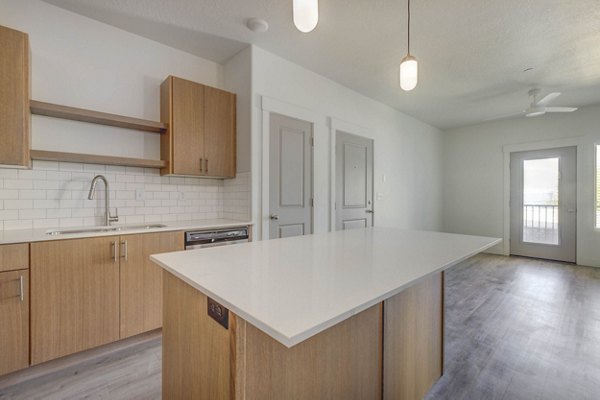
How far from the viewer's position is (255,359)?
743 millimetres

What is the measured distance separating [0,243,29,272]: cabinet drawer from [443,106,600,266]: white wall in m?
6.94

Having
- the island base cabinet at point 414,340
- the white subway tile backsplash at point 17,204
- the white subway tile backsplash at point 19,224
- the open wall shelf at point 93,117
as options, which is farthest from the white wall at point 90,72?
the island base cabinet at point 414,340

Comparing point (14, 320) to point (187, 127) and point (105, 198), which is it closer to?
point (105, 198)

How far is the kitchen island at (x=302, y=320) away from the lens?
73 centimetres

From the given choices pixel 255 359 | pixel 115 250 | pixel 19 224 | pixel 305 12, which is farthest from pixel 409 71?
pixel 19 224

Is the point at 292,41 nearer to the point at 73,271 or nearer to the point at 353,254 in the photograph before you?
the point at 353,254

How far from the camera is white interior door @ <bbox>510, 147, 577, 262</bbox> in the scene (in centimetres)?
479

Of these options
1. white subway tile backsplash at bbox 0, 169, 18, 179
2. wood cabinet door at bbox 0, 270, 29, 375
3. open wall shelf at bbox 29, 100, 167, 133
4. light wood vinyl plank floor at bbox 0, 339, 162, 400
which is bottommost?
light wood vinyl plank floor at bbox 0, 339, 162, 400

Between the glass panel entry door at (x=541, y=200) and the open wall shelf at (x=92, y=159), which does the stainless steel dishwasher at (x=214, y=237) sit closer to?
the open wall shelf at (x=92, y=159)

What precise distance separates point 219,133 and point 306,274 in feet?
7.56

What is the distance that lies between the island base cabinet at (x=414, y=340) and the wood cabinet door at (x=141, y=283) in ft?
6.00

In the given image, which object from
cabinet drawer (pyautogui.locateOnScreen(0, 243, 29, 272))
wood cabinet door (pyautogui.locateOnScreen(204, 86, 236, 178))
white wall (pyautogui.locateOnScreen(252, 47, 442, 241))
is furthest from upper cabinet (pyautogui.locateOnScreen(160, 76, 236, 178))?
cabinet drawer (pyautogui.locateOnScreen(0, 243, 29, 272))

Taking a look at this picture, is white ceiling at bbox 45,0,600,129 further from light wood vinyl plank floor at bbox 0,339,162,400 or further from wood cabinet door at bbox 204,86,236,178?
light wood vinyl plank floor at bbox 0,339,162,400

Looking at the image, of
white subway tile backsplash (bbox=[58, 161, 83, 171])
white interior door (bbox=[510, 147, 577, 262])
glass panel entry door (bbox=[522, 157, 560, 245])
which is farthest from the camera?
glass panel entry door (bbox=[522, 157, 560, 245])
